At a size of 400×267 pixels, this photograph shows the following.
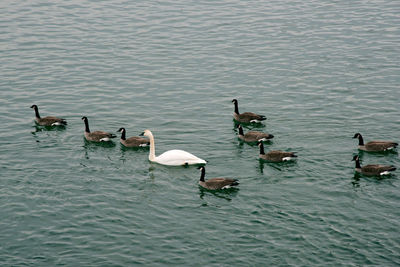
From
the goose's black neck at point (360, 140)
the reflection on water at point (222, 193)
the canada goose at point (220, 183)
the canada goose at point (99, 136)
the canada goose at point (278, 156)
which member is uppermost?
the canada goose at point (99, 136)

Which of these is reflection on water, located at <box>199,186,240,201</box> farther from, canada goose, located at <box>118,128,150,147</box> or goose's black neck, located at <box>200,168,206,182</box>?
canada goose, located at <box>118,128,150,147</box>

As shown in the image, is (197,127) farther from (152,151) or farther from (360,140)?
(360,140)

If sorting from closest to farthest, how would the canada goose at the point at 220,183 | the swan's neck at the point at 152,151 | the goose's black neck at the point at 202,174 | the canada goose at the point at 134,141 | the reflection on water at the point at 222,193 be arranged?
the reflection on water at the point at 222,193
the canada goose at the point at 220,183
the goose's black neck at the point at 202,174
the swan's neck at the point at 152,151
the canada goose at the point at 134,141

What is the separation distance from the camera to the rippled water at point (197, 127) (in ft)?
82.2

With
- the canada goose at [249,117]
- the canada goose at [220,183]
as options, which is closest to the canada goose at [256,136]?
the canada goose at [249,117]

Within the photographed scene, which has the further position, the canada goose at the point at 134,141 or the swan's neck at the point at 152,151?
the canada goose at the point at 134,141

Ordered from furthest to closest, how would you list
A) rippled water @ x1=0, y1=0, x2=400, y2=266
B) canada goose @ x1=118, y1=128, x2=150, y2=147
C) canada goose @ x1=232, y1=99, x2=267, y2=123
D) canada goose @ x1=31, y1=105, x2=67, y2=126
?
canada goose @ x1=232, y1=99, x2=267, y2=123 < canada goose @ x1=31, y1=105, x2=67, y2=126 < canada goose @ x1=118, y1=128, x2=150, y2=147 < rippled water @ x1=0, y1=0, x2=400, y2=266

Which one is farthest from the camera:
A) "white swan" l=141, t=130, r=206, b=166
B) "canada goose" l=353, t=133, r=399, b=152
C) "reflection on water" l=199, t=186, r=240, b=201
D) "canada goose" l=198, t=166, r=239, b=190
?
"canada goose" l=353, t=133, r=399, b=152

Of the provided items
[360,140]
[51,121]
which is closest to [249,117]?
[360,140]

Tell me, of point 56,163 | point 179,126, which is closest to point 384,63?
point 179,126

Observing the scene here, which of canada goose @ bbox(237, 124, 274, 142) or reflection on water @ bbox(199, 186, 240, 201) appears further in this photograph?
canada goose @ bbox(237, 124, 274, 142)

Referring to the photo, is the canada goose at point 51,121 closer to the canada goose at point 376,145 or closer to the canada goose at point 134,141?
the canada goose at point 134,141

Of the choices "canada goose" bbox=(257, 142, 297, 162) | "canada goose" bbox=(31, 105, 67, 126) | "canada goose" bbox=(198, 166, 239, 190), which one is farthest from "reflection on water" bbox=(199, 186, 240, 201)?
"canada goose" bbox=(31, 105, 67, 126)

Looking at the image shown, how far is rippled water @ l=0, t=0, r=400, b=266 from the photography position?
2506 centimetres
